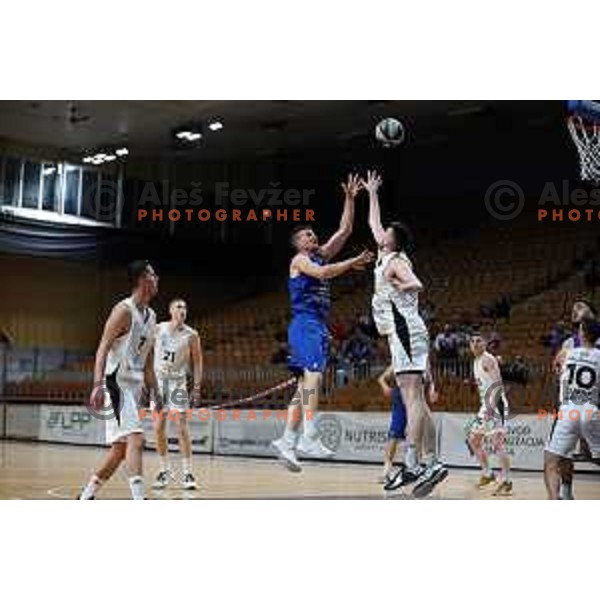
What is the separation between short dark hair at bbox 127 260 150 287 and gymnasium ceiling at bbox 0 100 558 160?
807 millimetres

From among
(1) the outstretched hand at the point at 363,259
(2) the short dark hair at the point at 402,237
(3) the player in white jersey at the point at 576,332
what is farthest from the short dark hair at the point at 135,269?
(3) the player in white jersey at the point at 576,332

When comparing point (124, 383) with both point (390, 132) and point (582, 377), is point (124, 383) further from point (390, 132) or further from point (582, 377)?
point (582, 377)

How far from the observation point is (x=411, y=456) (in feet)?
24.5

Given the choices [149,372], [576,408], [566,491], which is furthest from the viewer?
[576,408]

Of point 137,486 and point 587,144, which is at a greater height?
point 587,144

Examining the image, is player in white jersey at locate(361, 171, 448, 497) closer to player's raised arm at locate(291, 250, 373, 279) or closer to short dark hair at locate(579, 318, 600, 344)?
player's raised arm at locate(291, 250, 373, 279)

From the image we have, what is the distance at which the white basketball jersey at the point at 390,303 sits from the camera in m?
7.54

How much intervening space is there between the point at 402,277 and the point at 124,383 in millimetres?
2091

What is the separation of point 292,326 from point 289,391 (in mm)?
455

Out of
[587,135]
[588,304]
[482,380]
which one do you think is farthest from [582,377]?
[587,135]

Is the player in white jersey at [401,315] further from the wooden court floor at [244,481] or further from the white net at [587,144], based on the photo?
the white net at [587,144]

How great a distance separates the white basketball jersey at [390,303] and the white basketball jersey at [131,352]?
1689mm

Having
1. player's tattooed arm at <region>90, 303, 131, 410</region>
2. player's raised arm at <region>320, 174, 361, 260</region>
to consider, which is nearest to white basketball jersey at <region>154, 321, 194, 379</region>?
player's tattooed arm at <region>90, 303, 131, 410</region>
